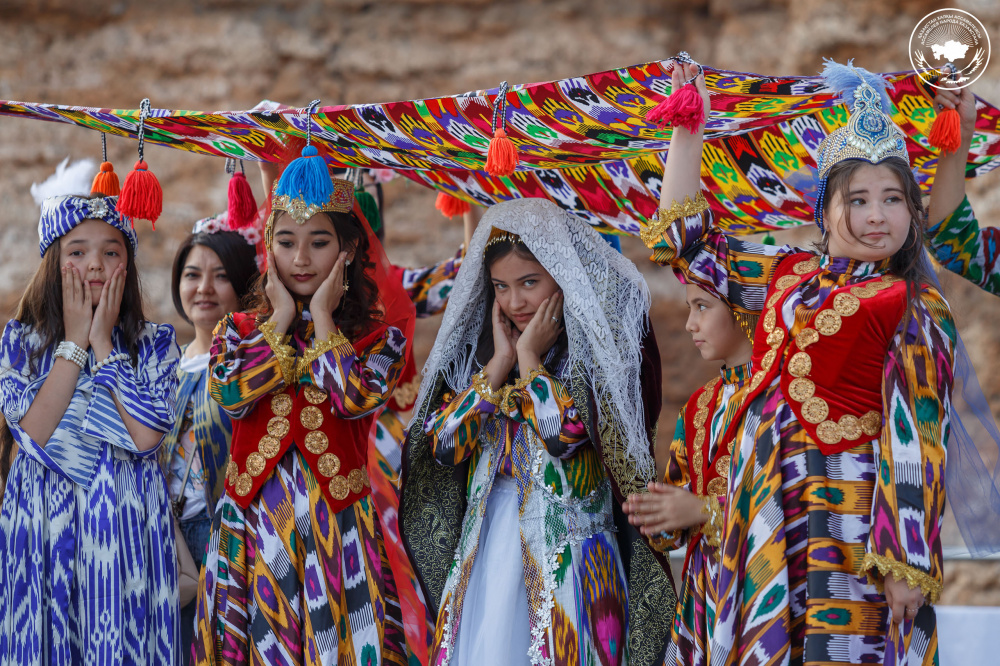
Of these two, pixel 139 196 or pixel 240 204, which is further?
pixel 240 204

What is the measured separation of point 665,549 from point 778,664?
1.84ft

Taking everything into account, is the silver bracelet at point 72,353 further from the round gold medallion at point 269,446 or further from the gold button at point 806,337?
the gold button at point 806,337

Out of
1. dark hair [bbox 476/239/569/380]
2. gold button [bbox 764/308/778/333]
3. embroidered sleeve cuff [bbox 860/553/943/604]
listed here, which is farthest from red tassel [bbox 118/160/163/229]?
embroidered sleeve cuff [bbox 860/553/943/604]

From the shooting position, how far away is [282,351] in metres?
2.94

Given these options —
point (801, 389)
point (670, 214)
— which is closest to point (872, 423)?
point (801, 389)

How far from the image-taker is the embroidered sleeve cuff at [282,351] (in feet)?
9.61

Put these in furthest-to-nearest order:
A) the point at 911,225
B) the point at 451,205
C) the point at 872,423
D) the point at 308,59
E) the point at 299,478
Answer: the point at 308,59 → the point at 451,205 → the point at 299,478 → the point at 911,225 → the point at 872,423

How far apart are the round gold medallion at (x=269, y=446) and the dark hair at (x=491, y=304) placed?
0.72 meters

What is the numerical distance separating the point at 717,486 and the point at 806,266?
0.65 meters

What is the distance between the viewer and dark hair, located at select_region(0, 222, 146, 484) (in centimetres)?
298

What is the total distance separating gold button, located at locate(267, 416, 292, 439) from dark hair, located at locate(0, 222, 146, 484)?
556mm

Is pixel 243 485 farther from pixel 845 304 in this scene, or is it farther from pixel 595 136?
pixel 845 304

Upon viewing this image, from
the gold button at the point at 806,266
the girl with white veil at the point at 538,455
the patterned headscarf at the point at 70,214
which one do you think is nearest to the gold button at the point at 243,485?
the girl with white veil at the point at 538,455

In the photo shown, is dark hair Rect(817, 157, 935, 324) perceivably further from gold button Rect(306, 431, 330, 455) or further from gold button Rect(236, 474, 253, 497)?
gold button Rect(236, 474, 253, 497)
